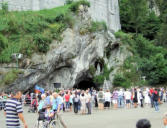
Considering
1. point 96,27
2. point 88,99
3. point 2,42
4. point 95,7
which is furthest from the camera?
point 95,7

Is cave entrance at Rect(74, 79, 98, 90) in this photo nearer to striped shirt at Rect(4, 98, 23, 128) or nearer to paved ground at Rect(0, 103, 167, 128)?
paved ground at Rect(0, 103, 167, 128)

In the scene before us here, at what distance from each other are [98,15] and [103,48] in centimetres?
967

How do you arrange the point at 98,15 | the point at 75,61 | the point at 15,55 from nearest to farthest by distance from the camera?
the point at 15,55 → the point at 75,61 → the point at 98,15

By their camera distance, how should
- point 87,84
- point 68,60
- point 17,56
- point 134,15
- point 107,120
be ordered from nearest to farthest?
point 107,120 → point 17,56 → point 68,60 → point 87,84 → point 134,15

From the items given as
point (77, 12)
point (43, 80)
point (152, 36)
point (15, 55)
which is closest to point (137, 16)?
point (152, 36)

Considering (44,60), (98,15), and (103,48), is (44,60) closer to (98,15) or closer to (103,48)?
(103,48)

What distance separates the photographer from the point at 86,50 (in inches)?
1310

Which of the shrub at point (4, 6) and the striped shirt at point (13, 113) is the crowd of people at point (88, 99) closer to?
the striped shirt at point (13, 113)

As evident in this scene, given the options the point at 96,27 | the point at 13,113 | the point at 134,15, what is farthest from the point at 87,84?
the point at 13,113

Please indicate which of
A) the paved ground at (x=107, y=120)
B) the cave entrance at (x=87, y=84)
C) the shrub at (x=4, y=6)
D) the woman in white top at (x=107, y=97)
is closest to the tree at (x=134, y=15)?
the cave entrance at (x=87, y=84)

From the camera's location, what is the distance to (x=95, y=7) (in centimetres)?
4328

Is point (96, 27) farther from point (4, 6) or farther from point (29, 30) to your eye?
point (4, 6)

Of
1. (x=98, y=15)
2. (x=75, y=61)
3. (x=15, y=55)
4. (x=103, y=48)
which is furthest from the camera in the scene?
(x=98, y=15)

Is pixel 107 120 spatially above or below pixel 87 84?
below
